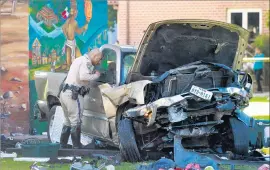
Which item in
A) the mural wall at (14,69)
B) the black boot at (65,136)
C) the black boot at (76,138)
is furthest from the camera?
the mural wall at (14,69)

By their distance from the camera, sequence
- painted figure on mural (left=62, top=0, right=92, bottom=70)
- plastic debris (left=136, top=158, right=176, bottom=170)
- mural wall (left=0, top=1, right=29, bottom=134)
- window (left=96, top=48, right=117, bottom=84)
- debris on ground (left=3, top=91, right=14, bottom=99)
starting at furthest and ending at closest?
painted figure on mural (left=62, top=0, right=92, bottom=70) < debris on ground (left=3, top=91, right=14, bottom=99) < mural wall (left=0, top=1, right=29, bottom=134) < window (left=96, top=48, right=117, bottom=84) < plastic debris (left=136, top=158, right=176, bottom=170)

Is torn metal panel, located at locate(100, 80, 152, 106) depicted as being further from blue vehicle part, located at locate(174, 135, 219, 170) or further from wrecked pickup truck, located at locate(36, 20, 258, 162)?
blue vehicle part, located at locate(174, 135, 219, 170)

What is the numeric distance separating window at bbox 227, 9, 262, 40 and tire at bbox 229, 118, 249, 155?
2124 cm

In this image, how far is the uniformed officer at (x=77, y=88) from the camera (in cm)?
1296

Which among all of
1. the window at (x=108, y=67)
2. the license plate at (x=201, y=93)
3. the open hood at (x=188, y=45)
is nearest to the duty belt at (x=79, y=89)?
the window at (x=108, y=67)

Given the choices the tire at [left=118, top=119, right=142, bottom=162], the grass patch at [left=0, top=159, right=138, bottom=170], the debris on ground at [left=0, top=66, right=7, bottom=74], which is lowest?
the grass patch at [left=0, top=159, right=138, bottom=170]

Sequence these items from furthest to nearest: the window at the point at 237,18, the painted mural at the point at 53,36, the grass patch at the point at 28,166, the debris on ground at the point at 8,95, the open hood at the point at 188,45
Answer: the window at the point at 237,18 → the painted mural at the point at 53,36 → the debris on ground at the point at 8,95 → the open hood at the point at 188,45 → the grass patch at the point at 28,166

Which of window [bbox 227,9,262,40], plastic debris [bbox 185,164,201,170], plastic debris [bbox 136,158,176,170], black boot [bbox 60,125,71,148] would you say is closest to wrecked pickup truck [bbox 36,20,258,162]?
black boot [bbox 60,125,71,148]

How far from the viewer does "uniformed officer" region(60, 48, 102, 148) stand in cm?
1296

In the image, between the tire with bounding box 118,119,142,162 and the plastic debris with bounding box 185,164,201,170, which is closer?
the plastic debris with bounding box 185,164,201,170

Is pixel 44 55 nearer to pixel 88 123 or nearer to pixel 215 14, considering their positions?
pixel 88 123

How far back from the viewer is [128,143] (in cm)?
1174

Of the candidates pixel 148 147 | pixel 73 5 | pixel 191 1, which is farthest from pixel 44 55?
pixel 191 1

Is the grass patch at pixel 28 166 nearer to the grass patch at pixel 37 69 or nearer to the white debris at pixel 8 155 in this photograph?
the white debris at pixel 8 155
